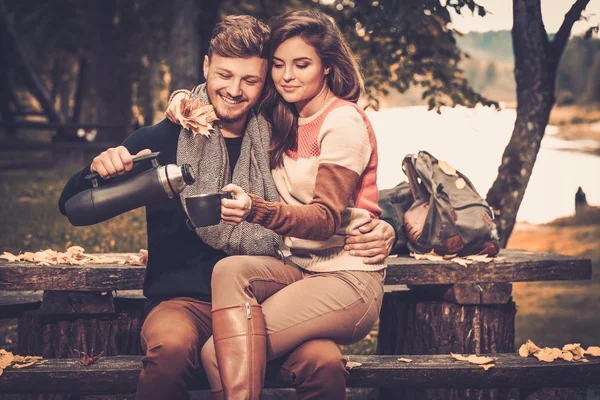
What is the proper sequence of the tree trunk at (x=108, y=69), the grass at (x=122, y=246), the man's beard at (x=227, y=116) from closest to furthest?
the man's beard at (x=227, y=116)
the grass at (x=122, y=246)
the tree trunk at (x=108, y=69)

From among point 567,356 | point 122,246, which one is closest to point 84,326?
point 567,356

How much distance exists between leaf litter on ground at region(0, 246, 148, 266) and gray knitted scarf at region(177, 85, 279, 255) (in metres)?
0.96

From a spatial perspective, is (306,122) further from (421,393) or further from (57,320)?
(421,393)

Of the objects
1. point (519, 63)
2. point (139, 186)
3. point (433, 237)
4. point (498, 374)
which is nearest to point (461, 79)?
point (519, 63)

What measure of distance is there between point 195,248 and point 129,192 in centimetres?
54

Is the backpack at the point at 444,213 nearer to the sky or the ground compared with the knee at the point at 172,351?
nearer to the sky

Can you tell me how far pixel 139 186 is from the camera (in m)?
3.59

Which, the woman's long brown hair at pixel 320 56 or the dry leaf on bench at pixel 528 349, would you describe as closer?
the woman's long brown hair at pixel 320 56

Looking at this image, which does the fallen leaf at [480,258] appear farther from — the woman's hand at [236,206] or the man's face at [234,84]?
the woman's hand at [236,206]

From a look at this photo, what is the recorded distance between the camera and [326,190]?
3.58 meters

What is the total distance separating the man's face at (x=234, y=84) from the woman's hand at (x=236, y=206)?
2.32ft

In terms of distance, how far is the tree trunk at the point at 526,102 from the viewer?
23.4 feet

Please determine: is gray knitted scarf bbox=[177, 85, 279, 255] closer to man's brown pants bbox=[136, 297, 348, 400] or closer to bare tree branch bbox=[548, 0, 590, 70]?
man's brown pants bbox=[136, 297, 348, 400]

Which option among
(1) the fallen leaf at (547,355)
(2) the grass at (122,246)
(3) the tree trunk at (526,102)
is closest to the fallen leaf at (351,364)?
(1) the fallen leaf at (547,355)
